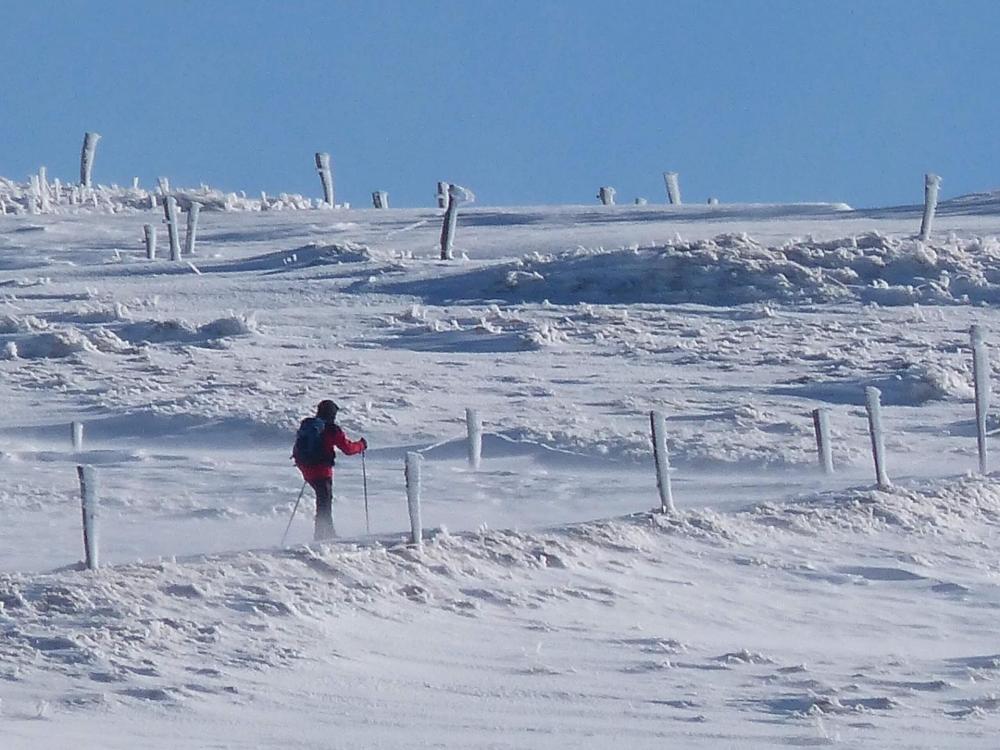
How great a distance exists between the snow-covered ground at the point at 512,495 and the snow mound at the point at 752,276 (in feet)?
0.23

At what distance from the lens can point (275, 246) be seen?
117 ft

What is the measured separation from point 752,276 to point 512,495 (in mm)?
12811

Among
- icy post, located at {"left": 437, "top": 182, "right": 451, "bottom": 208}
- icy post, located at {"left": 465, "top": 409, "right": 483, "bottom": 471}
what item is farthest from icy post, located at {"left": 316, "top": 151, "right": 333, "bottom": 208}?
icy post, located at {"left": 465, "top": 409, "right": 483, "bottom": 471}

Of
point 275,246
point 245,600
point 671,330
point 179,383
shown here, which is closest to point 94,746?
point 245,600

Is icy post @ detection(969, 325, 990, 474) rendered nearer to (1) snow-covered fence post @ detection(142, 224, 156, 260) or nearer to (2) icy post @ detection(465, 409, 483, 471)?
(2) icy post @ detection(465, 409, 483, 471)

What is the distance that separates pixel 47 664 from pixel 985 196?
32.5 meters

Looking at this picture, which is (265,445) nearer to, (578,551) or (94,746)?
(578,551)

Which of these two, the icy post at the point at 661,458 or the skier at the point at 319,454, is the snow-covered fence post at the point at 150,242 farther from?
the skier at the point at 319,454

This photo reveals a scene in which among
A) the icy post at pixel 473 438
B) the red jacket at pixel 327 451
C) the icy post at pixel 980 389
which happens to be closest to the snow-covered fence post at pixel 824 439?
the icy post at pixel 980 389

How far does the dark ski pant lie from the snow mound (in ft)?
47.0

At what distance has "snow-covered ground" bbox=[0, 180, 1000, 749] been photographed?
402 inches

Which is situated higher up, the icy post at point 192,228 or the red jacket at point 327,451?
the icy post at point 192,228

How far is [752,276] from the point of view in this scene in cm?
2944

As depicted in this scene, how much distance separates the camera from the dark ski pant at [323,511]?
1428 centimetres
